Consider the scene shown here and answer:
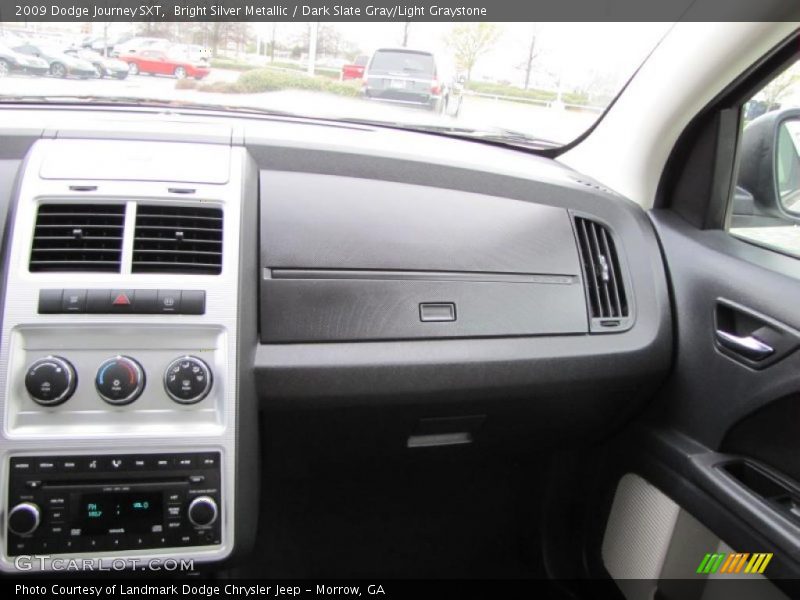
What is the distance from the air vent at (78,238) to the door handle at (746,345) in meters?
1.48

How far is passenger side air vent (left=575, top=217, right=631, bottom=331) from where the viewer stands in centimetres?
175

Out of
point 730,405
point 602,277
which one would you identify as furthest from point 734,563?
point 602,277

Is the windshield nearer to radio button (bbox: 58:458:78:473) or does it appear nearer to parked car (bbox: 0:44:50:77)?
parked car (bbox: 0:44:50:77)

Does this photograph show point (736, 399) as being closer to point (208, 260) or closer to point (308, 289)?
point (308, 289)

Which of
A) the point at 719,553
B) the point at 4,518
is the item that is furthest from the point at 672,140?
the point at 4,518

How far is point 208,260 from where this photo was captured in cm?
140

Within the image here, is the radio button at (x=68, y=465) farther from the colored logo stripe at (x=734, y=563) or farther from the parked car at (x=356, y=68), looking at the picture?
the colored logo stripe at (x=734, y=563)

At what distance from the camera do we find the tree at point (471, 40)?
1871 mm

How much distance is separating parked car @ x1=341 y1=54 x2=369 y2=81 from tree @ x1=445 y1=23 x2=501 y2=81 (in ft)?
0.84

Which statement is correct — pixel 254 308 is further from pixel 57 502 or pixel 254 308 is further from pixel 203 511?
pixel 57 502

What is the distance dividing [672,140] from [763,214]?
0.34 m

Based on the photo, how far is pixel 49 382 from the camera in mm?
1279

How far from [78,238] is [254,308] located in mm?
398

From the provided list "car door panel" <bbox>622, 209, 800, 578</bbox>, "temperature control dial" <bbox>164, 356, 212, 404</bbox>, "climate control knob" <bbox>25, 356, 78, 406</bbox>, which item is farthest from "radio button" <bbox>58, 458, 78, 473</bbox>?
"car door panel" <bbox>622, 209, 800, 578</bbox>
